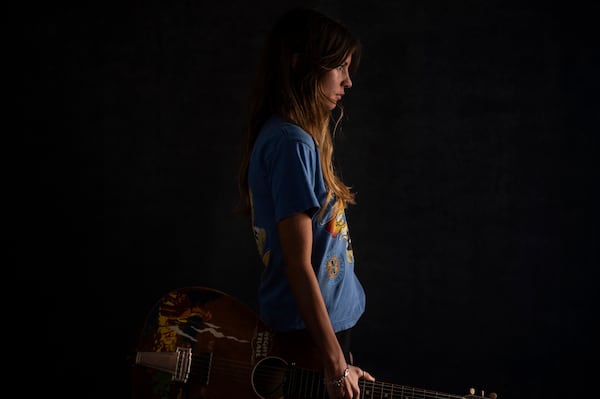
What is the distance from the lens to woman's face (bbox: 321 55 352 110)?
43.4 inches

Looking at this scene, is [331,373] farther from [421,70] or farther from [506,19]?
[506,19]

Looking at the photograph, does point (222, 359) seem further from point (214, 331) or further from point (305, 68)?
point (305, 68)

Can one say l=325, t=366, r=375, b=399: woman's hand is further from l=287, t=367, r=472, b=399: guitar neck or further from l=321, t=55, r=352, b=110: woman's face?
l=321, t=55, r=352, b=110: woman's face

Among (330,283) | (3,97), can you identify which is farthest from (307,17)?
(3,97)

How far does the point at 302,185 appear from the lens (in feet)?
3.14

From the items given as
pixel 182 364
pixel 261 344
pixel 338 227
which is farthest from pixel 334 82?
pixel 182 364

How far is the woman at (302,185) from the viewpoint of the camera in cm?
95

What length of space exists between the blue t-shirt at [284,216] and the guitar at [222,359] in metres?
0.06

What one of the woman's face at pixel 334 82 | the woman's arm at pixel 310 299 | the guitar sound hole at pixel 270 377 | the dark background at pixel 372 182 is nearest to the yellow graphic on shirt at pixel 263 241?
the woman's arm at pixel 310 299

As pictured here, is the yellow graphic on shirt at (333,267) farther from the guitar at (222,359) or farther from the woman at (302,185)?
the guitar at (222,359)

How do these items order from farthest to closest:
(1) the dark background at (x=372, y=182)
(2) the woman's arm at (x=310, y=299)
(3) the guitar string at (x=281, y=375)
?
(1) the dark background at (x=372, y=182)
(3) the guitar string at (x=281, y=375)
(2) the woman's arm at (x=310, y=299)

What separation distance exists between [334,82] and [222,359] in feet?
2.32

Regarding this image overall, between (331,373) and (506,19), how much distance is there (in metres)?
1.56

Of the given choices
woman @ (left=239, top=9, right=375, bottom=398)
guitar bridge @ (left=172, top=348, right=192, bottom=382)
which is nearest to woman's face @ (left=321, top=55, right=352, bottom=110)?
woman @ (left=239, top=9, right=375, bottom=398)
